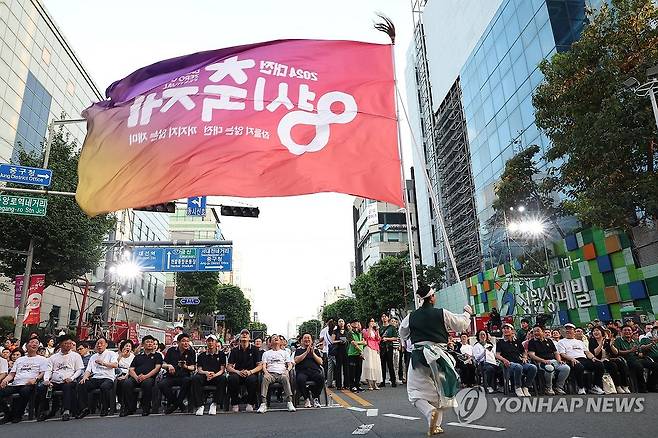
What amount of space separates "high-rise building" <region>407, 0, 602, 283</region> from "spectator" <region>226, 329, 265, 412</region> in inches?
649

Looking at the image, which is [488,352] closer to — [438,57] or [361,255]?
[438,57]

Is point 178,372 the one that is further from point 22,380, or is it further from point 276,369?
point 22,380

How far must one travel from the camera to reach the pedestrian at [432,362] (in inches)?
210

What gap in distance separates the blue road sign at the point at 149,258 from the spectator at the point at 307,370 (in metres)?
14.3

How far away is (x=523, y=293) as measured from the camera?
2600cm

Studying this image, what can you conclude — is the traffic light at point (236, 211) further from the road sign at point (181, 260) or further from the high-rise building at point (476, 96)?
the high-rise building at point (476, 96)

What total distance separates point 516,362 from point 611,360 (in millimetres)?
1908

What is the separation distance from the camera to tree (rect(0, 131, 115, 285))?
58.9 ft

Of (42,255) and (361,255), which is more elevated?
(361,255)

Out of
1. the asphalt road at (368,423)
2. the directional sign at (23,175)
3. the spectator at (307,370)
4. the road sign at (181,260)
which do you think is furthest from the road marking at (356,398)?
the road sign at (181,260)

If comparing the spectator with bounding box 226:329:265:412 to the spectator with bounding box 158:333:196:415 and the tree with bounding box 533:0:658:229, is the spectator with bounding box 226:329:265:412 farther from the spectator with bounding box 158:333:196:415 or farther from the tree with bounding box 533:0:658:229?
the tree with bounding box 533:0:658:229

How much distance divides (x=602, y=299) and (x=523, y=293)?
6.21m

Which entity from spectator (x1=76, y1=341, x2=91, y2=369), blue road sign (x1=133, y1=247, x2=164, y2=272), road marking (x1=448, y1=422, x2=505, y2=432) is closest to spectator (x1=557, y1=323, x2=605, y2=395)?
road marking (x1=448, y1=422, x2=505, y2=432)

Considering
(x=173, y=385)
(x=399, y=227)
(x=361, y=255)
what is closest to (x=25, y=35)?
(x=173, y=385)
